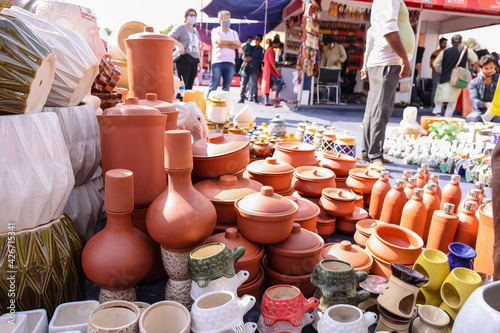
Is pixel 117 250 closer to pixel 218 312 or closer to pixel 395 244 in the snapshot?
pixel 218 312

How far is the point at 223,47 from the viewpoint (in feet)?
18.6

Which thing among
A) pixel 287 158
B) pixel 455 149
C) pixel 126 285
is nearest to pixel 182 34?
pixel 287 158

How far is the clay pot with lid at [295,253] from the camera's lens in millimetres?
1403

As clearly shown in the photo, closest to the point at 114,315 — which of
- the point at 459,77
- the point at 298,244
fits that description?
the point at 298,244

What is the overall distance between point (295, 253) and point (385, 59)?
241cm

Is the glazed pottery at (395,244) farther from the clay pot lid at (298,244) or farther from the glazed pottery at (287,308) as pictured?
the glazed pottery at (287,308)

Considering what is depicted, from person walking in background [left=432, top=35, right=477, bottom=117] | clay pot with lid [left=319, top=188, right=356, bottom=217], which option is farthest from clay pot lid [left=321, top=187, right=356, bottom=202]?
person walking in background [left=432, top=35, right=477, bottom=117]

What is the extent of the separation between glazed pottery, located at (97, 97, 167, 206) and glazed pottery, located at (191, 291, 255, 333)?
0.50 metres

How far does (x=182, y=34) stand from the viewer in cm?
486

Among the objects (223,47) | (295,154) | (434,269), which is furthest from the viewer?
(223,47)

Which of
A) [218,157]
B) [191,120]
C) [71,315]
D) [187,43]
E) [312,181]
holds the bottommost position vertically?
[71,315]

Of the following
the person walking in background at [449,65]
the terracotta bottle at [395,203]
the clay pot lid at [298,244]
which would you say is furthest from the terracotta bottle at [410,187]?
the person walking in background at [449,65]

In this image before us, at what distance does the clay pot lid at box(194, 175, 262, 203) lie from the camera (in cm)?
150

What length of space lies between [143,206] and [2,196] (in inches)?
19.3
